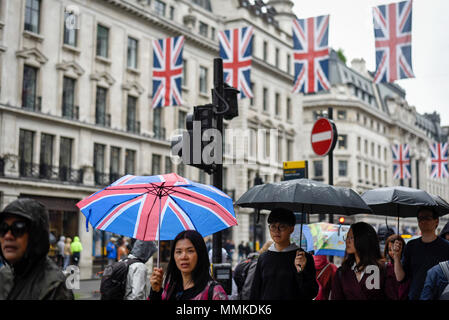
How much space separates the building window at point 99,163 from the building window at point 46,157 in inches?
134

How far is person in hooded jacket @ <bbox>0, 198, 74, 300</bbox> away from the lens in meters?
3.11

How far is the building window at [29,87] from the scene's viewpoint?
106 feet

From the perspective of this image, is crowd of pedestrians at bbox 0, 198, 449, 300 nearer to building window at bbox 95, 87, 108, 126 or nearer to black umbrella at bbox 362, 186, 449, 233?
black umbrella at bbox 362, 186, 449, 233

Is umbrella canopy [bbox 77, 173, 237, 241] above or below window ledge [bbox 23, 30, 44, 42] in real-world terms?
below

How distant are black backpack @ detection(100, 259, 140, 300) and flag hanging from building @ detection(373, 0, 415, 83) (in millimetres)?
13034

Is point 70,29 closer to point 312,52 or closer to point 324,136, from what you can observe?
point 312,52

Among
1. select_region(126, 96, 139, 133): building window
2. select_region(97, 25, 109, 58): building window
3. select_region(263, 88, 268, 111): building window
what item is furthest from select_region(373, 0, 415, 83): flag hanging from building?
select_region(263, 88, 268, 111): building window

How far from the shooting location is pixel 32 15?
33.1 meters

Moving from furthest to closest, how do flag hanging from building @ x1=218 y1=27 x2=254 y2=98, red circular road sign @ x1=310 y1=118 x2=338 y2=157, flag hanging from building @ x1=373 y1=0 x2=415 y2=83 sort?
flag hanging from building @ x1=218 y1=27 x2=254 y2=98 < flag hanging from building @ x1=373 y1=0 x2=415 y2=83 < red circular road sign @ x1=310 y1=118 x2=338 y2=157

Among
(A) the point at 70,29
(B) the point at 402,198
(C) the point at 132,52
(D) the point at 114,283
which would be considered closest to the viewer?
(D) the point at 114,283

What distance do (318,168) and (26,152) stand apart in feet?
156

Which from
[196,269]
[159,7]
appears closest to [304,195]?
[196,269]

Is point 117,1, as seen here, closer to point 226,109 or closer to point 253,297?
point 226,109

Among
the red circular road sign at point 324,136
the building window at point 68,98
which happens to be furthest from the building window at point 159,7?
the red circular road sign at point 324,136
